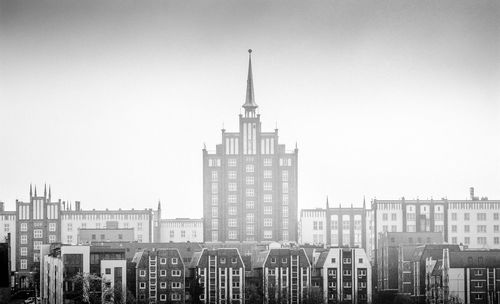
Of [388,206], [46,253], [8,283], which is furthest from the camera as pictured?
[388,206]

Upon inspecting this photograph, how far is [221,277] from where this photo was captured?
67.8 m

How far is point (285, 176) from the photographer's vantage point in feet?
293

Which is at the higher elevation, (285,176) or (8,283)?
(285,176)

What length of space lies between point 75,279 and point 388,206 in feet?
100

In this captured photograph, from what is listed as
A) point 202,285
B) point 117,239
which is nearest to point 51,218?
point 117,239

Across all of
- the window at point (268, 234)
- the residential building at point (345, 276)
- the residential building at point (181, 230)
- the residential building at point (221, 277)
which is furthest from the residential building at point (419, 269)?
the residential building at point (181, 230)

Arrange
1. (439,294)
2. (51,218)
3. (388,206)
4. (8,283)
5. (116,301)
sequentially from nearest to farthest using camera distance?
(8,283) → (116,301) → (439,294) → (388,206) → (51,218)

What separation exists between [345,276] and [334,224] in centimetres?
2034

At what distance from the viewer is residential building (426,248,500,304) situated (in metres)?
67.0

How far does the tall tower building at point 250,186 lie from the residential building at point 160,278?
68.8 ft

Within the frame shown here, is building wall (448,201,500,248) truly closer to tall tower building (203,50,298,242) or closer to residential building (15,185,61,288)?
tall tower building (203,50,298,242)

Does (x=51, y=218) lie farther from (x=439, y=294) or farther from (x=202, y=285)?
(x=439, y=294)

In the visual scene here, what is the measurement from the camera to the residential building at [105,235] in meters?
88.7

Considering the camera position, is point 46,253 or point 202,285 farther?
point 46,253
